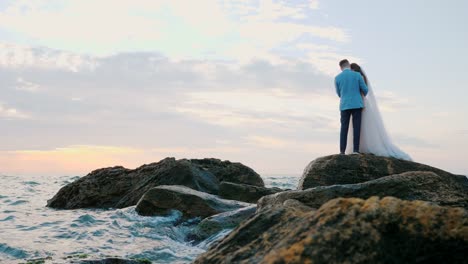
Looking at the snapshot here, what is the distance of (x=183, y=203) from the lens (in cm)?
1148

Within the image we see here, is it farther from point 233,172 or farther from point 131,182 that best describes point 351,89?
point 131,182

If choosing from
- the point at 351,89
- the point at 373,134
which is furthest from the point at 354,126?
the point at 351,89

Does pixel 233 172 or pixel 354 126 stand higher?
pixel 354 126

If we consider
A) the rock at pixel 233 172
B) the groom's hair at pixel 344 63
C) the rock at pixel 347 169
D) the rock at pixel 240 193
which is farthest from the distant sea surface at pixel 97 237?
the groom's hair at pixel 344 63

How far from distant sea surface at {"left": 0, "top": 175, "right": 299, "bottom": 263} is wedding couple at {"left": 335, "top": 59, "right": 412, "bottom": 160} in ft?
16.6

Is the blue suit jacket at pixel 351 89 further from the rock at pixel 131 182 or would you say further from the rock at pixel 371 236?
the rock at pixel 371 236

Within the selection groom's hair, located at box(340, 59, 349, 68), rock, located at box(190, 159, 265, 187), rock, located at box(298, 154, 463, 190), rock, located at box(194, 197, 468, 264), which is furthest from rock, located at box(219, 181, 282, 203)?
rock, located at box(194, 197, 468, 264)

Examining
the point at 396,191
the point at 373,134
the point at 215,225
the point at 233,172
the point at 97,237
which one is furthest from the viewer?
the point at 233,172

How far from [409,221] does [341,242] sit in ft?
1.75

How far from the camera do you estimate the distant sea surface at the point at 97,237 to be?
27.7 ft

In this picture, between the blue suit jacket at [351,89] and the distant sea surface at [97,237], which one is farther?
the blue suit jacket at [351,89]

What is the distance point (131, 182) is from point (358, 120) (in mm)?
7059

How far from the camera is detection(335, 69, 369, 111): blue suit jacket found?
43.4ft

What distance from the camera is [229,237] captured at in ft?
12.9
